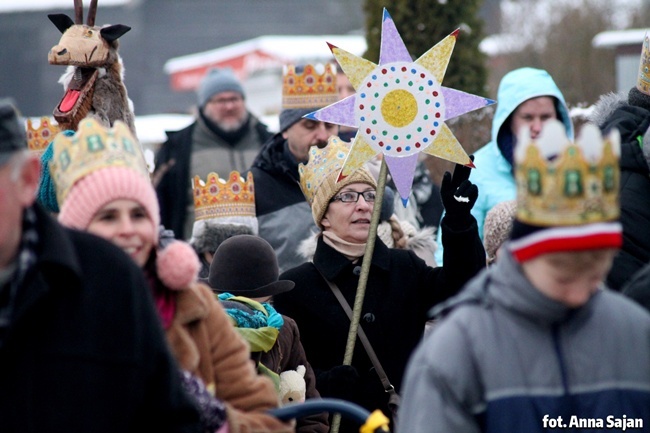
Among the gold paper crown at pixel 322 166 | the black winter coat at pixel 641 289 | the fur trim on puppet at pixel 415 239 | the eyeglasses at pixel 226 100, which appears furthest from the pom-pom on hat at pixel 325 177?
the eyeglasses at pixel 226 100

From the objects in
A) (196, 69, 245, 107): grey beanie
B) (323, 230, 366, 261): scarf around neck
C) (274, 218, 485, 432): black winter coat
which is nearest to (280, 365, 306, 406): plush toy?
(274, 218, 485, 432): black winter coat

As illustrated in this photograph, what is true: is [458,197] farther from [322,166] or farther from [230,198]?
[230,198]

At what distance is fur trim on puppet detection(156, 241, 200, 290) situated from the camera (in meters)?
4.10

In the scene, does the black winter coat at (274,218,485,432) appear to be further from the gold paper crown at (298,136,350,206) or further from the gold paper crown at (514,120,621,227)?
the gold paper crown at (514,120,621,227)

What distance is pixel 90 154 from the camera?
413 centimetres

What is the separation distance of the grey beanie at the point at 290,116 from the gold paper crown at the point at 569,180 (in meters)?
4.58

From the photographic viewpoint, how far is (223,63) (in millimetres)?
27344

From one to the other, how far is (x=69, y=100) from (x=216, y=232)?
60.7 inches

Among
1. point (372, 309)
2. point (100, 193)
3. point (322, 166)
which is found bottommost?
point (372, 309)

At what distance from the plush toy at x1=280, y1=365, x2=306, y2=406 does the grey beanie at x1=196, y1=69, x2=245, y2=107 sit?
480 cm

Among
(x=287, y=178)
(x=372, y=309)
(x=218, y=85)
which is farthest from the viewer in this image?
(x=218, y=85)

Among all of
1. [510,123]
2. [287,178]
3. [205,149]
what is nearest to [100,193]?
[510,123]

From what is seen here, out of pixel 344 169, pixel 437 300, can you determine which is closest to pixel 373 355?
pixel 437 300

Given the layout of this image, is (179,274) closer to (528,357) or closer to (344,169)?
(528,357)
